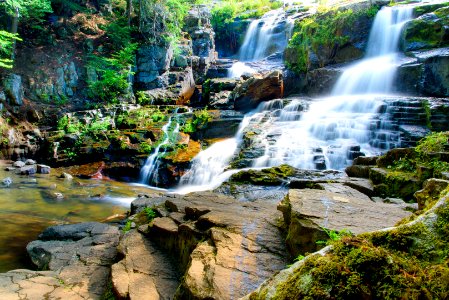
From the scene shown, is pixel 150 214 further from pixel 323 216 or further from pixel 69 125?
pixel 69 125

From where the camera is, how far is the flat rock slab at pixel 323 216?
2.85m

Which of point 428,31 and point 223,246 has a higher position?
point 428,31

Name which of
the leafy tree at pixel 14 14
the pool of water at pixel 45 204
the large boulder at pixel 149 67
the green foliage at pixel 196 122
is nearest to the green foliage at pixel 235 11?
the large boulder at pixel 149 67

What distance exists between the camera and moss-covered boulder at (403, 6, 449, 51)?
15391 mm

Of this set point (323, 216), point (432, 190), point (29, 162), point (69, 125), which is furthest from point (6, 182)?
point (432, 190)

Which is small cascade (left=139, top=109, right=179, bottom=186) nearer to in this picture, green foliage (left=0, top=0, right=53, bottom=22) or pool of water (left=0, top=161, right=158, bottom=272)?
pool of water (left=0, top=161, right=158, bottom=272)

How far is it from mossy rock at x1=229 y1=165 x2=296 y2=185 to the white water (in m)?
1.61

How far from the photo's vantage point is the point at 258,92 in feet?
55.5

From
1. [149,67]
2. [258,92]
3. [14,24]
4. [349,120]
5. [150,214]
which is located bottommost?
[150,214]

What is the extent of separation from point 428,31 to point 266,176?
14.0 metres

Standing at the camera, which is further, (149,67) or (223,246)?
(149,67)

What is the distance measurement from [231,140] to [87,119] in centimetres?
783

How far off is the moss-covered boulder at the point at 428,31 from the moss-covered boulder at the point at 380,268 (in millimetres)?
17767

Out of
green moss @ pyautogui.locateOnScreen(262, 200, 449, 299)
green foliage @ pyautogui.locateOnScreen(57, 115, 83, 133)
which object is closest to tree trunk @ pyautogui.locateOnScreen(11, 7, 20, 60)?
green foliage @ pyautogui.locateOnScreen(57, 115, 83, 133)
